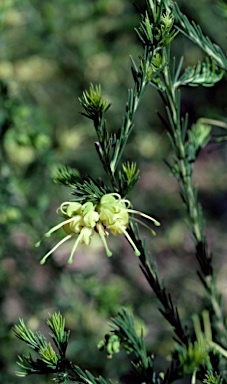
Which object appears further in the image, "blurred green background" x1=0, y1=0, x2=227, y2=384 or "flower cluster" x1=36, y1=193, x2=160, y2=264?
"blurred green background" x1=0, y1=0, x2=227, y2=384

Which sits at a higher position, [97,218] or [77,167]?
[77,167]

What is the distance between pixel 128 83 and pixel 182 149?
58.6 inches

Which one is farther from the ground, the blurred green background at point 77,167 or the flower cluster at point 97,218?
the blurred green background at point 77,167

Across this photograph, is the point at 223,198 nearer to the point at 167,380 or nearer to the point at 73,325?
the point at 73,325

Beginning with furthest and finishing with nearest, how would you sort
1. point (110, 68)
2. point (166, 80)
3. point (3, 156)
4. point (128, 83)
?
point (128, 83), point (110, 68), point (3, 156), point (166, 80)

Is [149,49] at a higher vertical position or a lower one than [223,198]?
lower

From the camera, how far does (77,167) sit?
1.96 m

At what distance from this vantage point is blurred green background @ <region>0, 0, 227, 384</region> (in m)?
1.27

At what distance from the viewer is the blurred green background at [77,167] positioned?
1271 mm

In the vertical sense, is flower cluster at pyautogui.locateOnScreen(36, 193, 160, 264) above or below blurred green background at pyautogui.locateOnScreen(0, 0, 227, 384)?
below

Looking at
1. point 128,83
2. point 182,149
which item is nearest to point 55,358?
point 182,149

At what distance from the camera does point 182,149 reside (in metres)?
0.71

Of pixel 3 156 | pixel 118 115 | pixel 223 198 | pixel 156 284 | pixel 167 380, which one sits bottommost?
pixel 167 380

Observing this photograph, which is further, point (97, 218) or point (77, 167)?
point (77, 167)
